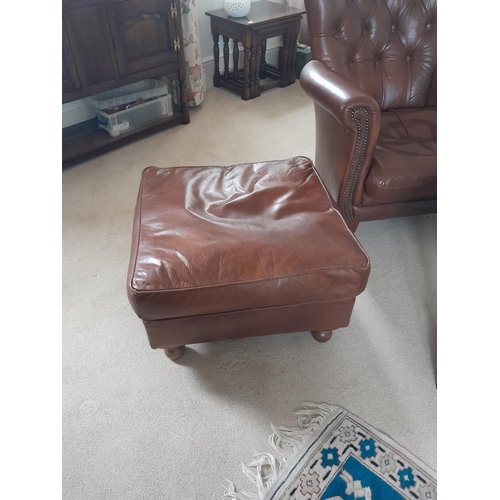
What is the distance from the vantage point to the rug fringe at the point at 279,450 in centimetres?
96

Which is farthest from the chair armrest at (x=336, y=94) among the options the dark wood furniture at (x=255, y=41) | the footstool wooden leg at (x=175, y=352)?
the dark wood furniture at (x=255, y=41)

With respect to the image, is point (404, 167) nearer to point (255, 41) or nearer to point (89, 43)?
point (89, 43)

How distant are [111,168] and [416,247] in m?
1.55

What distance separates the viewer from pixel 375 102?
1.22 m

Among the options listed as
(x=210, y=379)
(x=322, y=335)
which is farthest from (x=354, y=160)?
(x=210, y=379)

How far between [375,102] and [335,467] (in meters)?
1.04

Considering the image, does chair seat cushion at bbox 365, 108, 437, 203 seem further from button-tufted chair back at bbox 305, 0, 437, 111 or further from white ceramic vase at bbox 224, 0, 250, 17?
white ceramic vase at bbox 224, 0, 250, 17

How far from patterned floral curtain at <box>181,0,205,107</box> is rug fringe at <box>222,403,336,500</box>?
2105mm

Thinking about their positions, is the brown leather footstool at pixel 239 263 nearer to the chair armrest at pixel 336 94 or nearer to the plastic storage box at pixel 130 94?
the chair armrest at pixel 336 94

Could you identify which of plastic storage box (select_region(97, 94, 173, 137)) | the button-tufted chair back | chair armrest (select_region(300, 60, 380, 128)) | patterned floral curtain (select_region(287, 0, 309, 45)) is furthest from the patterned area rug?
patterned floral curtain (select_region(287, 0, 309, 45))

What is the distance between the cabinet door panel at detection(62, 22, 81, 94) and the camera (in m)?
1.79
